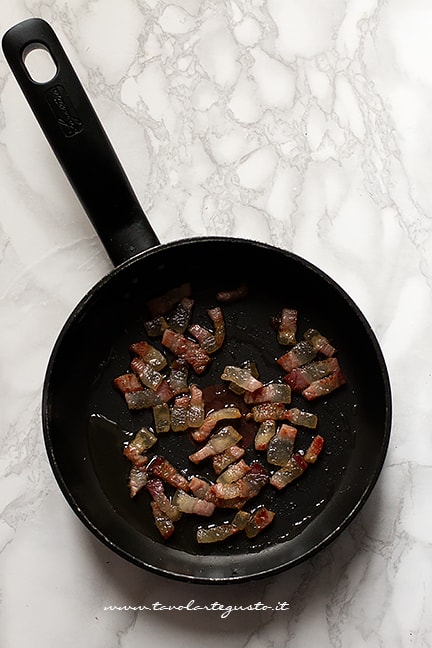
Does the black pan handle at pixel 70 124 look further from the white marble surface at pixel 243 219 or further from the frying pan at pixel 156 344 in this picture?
the white marble surface at pixel 243 219

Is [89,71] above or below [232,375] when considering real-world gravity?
above

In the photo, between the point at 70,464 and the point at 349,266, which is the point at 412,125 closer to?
the point at 349,266

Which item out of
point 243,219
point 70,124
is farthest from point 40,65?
point 243,219

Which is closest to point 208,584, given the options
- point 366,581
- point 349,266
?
point 366,581

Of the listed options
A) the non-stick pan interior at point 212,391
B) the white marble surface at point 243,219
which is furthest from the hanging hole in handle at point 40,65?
the non-stick pan interior at point 212,391

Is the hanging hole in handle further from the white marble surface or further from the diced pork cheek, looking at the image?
the diced pork cheek

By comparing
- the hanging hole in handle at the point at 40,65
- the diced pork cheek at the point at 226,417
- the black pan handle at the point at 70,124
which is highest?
the hanging hole in handle at the point at 40,65

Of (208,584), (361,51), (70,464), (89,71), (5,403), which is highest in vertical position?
(89,71)

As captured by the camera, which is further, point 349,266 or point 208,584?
point 349,266
